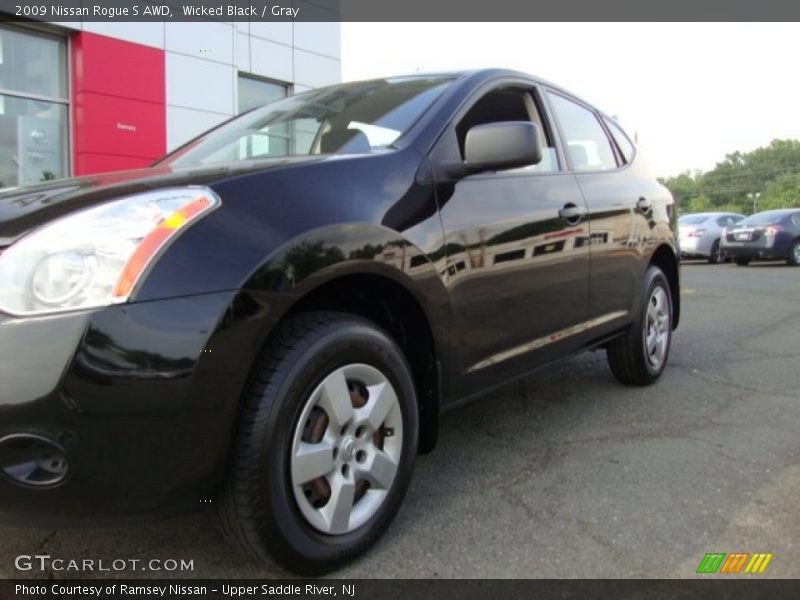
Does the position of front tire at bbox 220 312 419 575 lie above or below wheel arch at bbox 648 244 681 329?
below

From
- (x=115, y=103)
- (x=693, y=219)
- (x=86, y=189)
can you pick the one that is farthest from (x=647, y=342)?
(x=693, y=219)

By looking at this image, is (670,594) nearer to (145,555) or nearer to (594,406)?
(145,555)

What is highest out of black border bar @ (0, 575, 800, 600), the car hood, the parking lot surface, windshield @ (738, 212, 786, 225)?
windshield @ (738, 212, 786, 225)

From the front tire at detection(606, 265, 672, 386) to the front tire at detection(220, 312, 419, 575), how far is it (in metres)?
2.22

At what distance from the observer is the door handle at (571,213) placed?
3230 millimetres

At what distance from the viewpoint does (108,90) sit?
10.0 metres

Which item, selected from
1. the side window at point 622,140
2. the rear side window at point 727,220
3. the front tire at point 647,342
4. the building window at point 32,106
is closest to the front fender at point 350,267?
the front tire at point 647,342

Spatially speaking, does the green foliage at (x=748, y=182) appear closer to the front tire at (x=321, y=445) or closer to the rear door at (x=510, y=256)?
the rear door at (x=510, y=256)

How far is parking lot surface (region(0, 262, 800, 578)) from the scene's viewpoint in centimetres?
226

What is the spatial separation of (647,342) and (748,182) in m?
99.9

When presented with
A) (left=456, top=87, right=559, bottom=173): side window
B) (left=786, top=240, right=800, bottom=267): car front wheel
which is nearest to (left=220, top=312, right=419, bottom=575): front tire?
(left=456, top=87, right=559, bottom=173): side window

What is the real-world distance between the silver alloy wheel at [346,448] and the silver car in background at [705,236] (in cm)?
1692

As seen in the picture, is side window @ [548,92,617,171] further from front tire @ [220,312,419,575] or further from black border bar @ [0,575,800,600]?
black border bar @ [0,575,800,600]

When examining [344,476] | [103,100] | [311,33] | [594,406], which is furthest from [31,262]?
[311,33]
